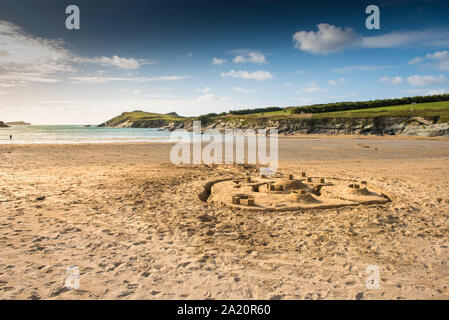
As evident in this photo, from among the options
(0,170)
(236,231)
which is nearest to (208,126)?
(0,170)

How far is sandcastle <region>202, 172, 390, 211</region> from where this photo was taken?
8.39m

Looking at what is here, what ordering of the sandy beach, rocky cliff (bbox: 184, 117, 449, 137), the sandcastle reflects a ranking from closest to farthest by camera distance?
1. the sandy beach
2. the sandcastle
3. rocky cliff (bbox: 184, 117, 449, 137)

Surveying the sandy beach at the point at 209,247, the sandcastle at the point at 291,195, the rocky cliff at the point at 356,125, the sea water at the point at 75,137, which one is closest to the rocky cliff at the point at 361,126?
Result: the rocky cliff at the point at 356,125

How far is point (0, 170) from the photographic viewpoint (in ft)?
48.4

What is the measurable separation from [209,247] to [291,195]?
4170 millimetres

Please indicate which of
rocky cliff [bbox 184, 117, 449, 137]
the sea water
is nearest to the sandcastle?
the sea water

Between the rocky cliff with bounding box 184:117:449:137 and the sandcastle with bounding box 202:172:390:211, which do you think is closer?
the sandcastle with bounding box 202:172:390:211

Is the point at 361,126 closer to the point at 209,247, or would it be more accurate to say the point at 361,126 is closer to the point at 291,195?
the point at 291,195

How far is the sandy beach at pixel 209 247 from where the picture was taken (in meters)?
4.25

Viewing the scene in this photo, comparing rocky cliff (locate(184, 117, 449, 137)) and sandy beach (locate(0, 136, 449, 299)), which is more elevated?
rocky cliff (locate(184, 117, 449, 137))

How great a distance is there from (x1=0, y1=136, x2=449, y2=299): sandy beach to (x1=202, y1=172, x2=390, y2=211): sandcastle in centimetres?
46

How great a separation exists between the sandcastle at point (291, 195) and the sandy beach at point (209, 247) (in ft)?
1.50

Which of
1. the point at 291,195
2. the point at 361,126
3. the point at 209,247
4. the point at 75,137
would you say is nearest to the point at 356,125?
the point at 361,126

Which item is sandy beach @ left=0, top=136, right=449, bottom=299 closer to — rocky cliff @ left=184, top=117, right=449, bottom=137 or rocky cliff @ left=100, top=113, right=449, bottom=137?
rocky cliff @ left=184, top=117, right=449, bottom=137
